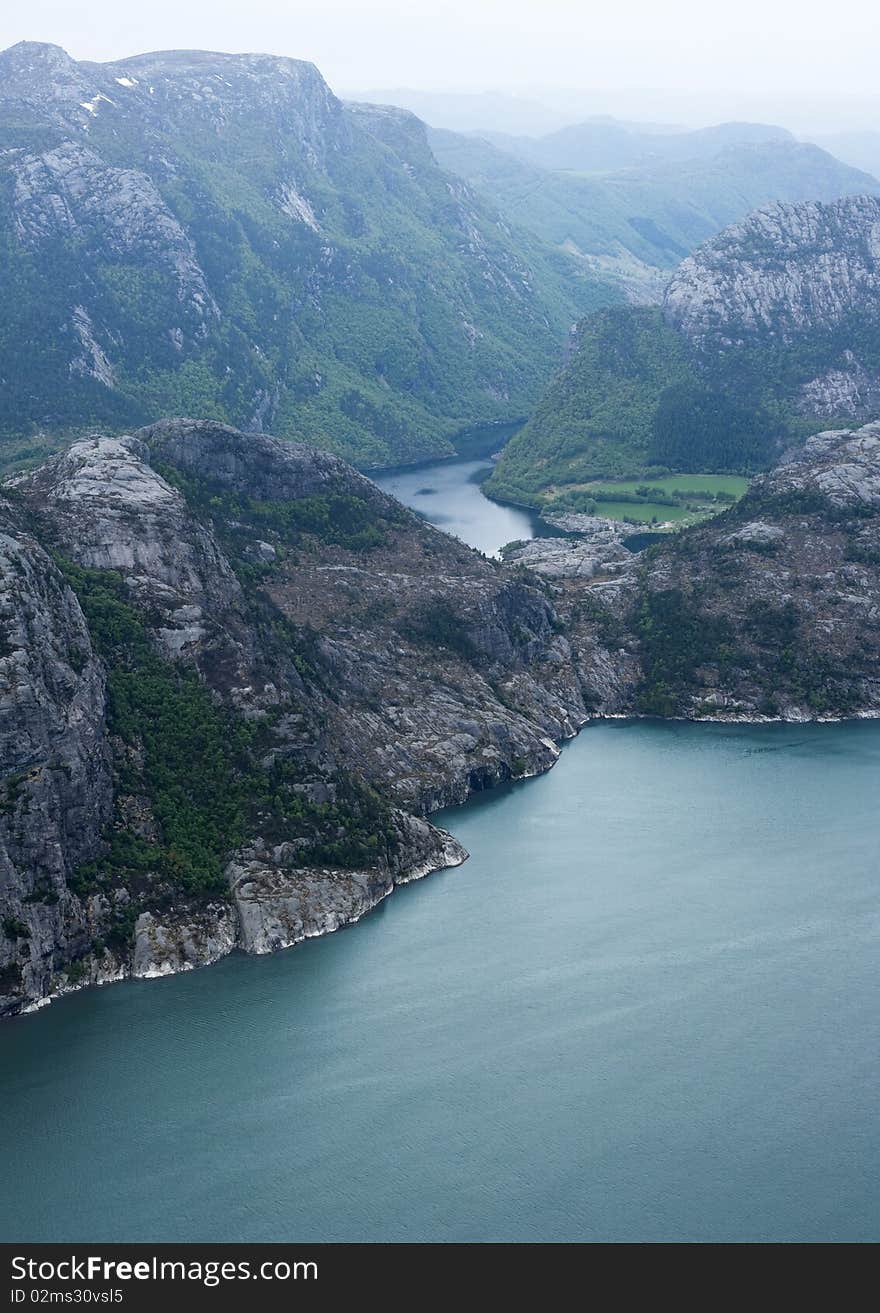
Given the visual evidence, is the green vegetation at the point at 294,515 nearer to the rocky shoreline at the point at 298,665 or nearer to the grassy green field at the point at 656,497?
the rocky shoreline at the point at 298,665

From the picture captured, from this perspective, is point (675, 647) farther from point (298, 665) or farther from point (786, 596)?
point (298, 665)

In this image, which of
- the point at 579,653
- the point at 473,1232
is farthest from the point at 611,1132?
the point at 579,653

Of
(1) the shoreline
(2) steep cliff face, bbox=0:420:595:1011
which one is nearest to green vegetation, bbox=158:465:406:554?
(2) steep cliff face, bbox=0:420:595:1011

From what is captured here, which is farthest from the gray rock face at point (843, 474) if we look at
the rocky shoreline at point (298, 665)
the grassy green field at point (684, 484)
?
the grassy green field at point (684, 484)

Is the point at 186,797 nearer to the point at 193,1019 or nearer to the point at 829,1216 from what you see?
the point at 193,1019

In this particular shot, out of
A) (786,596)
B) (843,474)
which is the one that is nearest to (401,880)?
(786,596)

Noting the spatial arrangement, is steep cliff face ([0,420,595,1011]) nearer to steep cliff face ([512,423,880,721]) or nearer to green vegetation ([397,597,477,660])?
green vegetation ([397,597,477,660])
